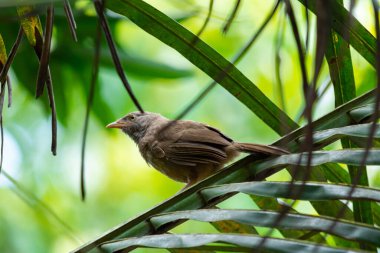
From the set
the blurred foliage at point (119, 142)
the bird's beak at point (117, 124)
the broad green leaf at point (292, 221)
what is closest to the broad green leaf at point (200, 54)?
the broad green leaf at point (292, 221)

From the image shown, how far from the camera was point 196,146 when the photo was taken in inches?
185

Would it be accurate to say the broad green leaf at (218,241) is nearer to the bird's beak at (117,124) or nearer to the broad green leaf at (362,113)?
the broad green leaf at (362,113)

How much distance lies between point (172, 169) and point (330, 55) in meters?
2.72

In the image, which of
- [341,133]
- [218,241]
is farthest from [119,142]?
[218,241]

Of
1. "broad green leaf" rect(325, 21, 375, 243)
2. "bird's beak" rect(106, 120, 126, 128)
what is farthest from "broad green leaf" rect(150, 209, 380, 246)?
"bird's beak" rect(106, 120, 126, 128)

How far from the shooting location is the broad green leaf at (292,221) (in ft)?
5.13

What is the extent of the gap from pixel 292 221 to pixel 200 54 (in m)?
0.84

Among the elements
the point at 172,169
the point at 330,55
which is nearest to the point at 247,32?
the point at 172,169

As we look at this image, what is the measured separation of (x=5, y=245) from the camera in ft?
26.5

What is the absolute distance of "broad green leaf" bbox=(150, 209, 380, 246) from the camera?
1.56m

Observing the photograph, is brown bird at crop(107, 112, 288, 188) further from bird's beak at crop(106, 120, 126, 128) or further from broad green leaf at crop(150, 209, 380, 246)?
broad green leaf at crop(150, 209, 380, 246)

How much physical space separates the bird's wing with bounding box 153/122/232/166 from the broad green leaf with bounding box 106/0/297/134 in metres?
1.98

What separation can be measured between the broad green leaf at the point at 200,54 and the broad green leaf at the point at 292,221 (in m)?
0.46

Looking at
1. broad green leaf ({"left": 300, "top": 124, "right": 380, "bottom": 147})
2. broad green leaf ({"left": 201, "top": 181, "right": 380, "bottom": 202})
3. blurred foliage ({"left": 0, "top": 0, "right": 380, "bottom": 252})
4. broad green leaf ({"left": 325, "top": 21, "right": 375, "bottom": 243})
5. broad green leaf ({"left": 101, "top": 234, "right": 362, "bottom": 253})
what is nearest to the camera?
broad green leaf ({"left": 101, "top": 234, "right": 362, "bottom": 253})
